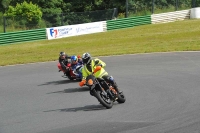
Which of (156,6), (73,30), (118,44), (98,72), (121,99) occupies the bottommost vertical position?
(118,44)

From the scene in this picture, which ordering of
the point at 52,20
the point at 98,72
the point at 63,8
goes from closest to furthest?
1. the point at 98,72
2. the point at 52,20
3. the point at 63,8

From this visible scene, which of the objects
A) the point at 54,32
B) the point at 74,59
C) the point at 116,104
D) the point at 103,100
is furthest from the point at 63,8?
the point at 103,100

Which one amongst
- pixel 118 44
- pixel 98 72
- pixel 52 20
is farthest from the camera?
pixel 52 20

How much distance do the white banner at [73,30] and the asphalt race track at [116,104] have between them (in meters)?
16.1

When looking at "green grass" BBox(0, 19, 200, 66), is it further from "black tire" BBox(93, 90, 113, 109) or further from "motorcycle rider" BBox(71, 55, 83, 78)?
"black tire" BBox(93, 90, 113, 109)

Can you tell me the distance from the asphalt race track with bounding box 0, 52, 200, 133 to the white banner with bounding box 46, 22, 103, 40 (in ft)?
52.9

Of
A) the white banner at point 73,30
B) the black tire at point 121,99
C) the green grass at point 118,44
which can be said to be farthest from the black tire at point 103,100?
the white banner at point 73,30

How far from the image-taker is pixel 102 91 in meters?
12.7

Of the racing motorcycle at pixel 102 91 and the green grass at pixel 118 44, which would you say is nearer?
the racing motorcycle at pixel 102 91

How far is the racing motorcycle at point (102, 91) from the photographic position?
1253 cm

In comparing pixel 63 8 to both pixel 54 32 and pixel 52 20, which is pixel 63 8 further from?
pixel 54 32

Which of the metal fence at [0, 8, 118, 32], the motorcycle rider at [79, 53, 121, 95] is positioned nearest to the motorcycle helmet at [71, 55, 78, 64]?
the motorcycle rider at [79, 53, 121, 95]

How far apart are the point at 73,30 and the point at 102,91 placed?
2781cm

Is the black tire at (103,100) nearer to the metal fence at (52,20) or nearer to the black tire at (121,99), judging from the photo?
the black tire at (121,99)
